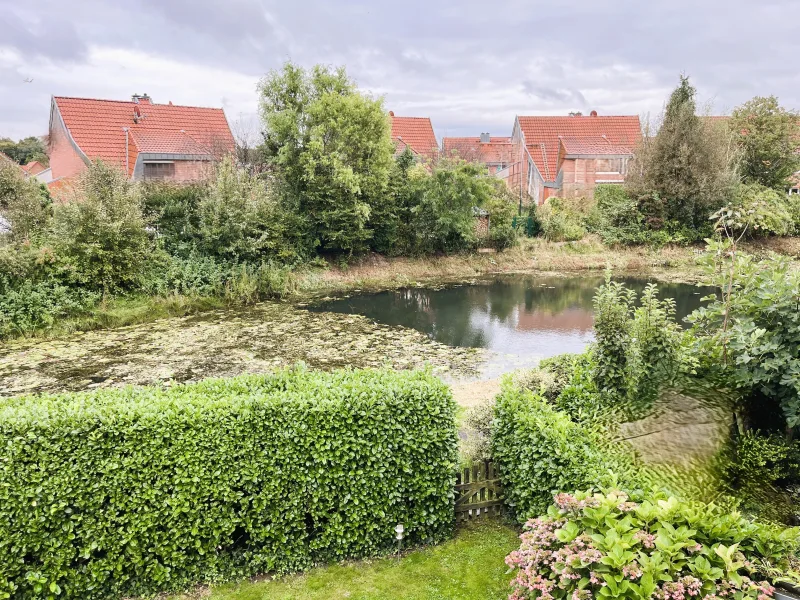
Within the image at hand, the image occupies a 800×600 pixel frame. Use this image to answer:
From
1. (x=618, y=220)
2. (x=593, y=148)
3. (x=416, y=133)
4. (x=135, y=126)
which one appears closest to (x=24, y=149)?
(x=135, y=126)

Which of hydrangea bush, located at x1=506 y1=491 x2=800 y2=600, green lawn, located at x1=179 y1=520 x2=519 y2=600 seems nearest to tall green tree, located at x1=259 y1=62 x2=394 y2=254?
green lawn, located at x1=179 y1=520 x2=519 y2=600

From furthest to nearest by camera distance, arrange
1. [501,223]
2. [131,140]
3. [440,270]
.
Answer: [501,223]
[131,140]
[440,270]

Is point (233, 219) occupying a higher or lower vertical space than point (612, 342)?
higher

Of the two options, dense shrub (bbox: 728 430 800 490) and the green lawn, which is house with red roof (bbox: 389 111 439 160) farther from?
the green lawn

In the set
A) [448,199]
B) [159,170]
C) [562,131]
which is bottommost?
[448,199]

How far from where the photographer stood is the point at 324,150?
21922 mm

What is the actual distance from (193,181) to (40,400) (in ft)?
62.9

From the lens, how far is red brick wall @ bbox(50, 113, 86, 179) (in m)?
26.0

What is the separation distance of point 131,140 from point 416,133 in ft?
59.9

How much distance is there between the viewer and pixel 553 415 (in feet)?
18.7

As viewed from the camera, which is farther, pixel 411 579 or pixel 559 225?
pixel 559 225

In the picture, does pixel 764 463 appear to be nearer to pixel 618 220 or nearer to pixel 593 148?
pixel 618 220

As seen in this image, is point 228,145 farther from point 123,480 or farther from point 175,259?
point 123,480

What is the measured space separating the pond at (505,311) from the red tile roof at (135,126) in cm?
1275
